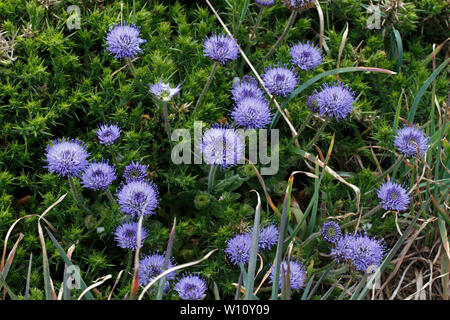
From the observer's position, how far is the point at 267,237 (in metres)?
2.87

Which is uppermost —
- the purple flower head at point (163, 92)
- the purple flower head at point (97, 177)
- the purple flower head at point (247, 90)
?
the purple flower head at point (247, 90)

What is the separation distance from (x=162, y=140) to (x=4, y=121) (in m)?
0.96

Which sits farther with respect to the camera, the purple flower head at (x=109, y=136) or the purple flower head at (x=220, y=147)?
the purple flower head at (x=109, y=136)

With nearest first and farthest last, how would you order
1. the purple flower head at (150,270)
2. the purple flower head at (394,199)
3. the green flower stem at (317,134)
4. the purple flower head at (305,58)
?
the purple flower head at (150,270)
the purple flower head at (394,199)
the green flower stem at (317,134)
the purple flower head at (305,58)

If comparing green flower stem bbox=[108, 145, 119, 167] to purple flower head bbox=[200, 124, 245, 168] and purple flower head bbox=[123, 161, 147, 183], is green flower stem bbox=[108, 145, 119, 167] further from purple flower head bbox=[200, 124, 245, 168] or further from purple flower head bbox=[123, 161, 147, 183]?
purple flower head bbox=[200, 124, 245, 168]

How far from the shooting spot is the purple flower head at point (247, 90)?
3.08 m

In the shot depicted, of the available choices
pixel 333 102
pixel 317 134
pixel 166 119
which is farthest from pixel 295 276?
pixel 166 119

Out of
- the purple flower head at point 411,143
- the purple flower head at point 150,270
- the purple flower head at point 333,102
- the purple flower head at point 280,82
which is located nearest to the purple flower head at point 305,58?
the purple flower head at point 280,82

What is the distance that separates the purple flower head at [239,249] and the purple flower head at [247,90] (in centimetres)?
85

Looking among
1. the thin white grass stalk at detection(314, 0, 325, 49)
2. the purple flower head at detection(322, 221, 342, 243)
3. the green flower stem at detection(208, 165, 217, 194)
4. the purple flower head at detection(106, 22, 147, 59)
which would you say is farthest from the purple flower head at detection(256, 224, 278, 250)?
the thin white grass stalk at detection(314, 0, 325, 49)

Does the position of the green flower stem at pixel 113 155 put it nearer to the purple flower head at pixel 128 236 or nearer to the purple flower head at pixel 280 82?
the purple flower head at pixel 128 236

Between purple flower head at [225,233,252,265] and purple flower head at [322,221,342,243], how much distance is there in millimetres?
432

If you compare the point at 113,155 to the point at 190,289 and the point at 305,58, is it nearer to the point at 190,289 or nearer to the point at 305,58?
the point at 190,289
